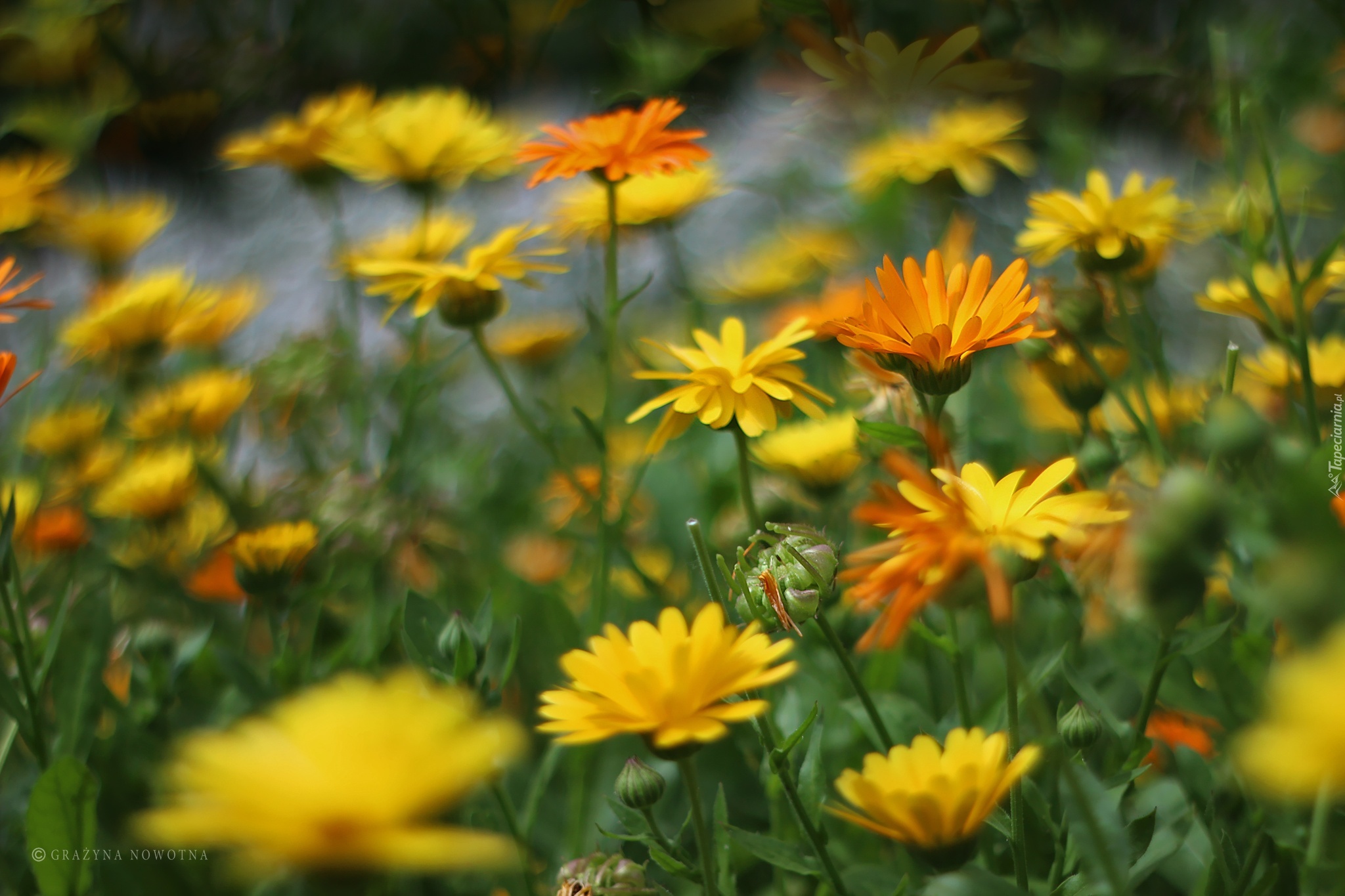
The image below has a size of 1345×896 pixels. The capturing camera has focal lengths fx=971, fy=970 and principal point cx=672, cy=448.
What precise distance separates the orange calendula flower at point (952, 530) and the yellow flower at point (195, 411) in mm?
723

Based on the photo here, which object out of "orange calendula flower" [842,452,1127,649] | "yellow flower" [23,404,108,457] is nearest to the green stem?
"orange calendula flower" [842,452,1127,649]

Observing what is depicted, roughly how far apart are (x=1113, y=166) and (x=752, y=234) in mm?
613

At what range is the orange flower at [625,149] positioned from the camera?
1.71 ft

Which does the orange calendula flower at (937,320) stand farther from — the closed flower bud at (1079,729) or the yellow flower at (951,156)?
the yellow flower at (951,156)

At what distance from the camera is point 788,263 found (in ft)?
3.69

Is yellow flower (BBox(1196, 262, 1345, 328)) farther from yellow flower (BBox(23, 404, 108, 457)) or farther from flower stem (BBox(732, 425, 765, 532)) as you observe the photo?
yellow flower (BBox(23, 404, 108, 457))

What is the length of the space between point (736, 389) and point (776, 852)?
0.20 m

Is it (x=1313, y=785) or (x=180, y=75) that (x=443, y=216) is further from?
(x=180, y=75)

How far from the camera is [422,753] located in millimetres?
230

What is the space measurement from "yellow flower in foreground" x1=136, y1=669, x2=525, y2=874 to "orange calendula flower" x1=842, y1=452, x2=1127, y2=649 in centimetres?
12

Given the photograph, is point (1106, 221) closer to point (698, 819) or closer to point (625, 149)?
point (625, 149)

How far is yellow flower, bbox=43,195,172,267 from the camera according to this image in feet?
3.67

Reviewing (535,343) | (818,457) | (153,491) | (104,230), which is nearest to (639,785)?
(818,457)

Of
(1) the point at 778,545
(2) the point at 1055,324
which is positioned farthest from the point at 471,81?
(1) the point at 778,545
